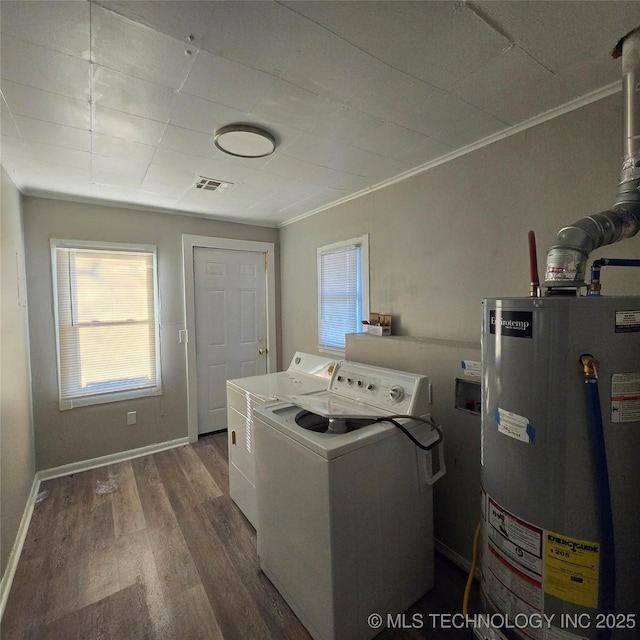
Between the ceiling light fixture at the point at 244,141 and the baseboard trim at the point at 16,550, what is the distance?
254 cm

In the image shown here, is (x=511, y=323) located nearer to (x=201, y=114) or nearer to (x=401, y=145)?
(x=401, y=145)

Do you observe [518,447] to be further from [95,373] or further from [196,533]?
[95,373]

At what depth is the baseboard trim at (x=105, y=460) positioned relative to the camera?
2807 mm

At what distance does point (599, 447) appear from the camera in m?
0.98

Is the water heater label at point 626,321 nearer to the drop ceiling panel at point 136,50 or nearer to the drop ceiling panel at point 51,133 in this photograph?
the drop ceiling panel at point 136,50

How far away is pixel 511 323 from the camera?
44.6 inches

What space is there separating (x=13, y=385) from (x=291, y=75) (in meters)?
2.43

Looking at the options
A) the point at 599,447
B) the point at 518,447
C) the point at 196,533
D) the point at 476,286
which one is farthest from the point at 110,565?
the point at 476,286

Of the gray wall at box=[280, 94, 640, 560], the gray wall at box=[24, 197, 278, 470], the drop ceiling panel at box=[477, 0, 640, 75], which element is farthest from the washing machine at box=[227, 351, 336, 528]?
the drop ceiling panel at box=[477, 0, 640, 75]

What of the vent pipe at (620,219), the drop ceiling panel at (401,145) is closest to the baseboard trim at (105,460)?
the drop ceiling panel at (401,145)

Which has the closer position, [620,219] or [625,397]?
[625,397]

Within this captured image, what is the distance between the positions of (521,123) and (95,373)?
145 inches

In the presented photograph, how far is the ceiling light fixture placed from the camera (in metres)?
1.69

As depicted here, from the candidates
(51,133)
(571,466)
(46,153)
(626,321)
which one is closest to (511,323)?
(626,321)
